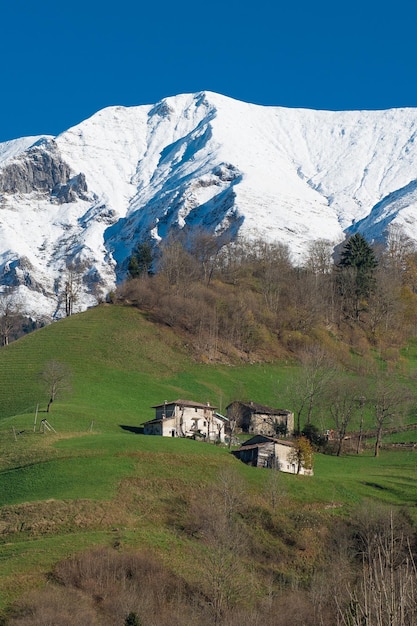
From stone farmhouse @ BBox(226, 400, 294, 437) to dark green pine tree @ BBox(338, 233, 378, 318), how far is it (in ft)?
153

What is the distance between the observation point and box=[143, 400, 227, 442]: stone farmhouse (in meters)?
93.8

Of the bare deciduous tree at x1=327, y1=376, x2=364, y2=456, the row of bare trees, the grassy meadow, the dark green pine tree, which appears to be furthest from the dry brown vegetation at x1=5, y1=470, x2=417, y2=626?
the dark green pine tree

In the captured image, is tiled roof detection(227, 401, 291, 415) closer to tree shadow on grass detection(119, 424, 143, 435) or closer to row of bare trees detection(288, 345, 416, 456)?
row of bare trees detection(288, 345, 416, 456)

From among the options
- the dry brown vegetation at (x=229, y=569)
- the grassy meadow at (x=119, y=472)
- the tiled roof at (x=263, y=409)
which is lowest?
the dry brown vegetation at (x=229, y=569)

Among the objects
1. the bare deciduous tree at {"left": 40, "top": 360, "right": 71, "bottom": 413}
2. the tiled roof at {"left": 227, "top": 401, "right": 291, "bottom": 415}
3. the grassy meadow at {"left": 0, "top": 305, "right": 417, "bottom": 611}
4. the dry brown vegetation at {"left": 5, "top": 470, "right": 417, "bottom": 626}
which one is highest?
the bare deciduous tree at {"left": 40, "top": 360, "right": 71, "bottom": 413}

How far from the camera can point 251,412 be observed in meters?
106

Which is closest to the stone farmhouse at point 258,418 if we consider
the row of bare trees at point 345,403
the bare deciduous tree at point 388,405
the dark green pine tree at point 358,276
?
the row of bare trees at point 345,403

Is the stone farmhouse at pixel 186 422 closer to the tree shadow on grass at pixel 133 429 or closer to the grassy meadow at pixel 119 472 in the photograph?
the tree shadow on grass at pixel 133 429

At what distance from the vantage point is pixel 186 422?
97.6 metres

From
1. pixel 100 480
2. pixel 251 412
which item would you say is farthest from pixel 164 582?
pixel 251 412

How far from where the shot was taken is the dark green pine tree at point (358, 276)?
499 feet

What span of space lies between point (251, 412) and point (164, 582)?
172ft

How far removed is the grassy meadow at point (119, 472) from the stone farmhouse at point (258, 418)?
7.24 metres

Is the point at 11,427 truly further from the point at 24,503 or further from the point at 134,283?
the point at 134,283
